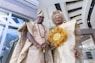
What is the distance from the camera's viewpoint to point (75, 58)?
1.49 meters

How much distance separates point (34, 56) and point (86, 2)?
3.40m

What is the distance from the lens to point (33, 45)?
164cm

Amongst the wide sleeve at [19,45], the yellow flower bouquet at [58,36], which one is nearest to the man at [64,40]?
the yellow flower bouquet at [58,36]

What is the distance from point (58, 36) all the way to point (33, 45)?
0.28 meters

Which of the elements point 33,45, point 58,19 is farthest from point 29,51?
point 58,19

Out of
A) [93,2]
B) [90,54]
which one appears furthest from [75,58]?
[93,2]

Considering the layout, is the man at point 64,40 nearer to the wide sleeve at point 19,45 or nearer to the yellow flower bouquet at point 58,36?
the yellow flower bouquet at point 58,36

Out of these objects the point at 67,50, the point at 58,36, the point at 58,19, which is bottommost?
the point at 67,50

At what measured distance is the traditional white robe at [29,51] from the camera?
159cm

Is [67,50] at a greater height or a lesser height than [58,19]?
lesser

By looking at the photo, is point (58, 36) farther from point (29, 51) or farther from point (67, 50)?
point (29, 51)

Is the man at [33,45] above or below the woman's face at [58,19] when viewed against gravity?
below

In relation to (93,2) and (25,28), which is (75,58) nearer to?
(25,28)

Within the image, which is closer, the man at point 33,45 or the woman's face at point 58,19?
the man at point 33,45
